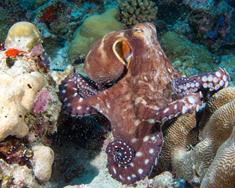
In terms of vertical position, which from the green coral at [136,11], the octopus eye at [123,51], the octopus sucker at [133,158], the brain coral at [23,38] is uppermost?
the octopus eye at [123,51]

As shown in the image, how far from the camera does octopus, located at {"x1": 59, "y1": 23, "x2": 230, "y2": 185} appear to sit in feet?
13.0

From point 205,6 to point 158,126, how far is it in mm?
4745

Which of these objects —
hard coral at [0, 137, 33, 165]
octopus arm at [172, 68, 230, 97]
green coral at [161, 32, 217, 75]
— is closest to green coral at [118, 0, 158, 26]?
green coral at [161, 32, 217, 75]

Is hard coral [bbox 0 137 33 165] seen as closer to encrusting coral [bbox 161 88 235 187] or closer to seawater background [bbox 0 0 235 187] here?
encrusting coral [bbox 161 88 235 187]

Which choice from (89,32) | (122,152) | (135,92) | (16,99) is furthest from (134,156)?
(89,32)

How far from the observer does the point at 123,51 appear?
13.5 feet

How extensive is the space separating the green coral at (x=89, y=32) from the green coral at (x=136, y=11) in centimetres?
31

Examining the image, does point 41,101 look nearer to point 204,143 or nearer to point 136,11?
point 204,143

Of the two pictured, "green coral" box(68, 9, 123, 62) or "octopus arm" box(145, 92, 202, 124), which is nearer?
"octopus arm" box(145, 92, 202, 124)

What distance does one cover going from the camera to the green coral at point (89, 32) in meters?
7.70

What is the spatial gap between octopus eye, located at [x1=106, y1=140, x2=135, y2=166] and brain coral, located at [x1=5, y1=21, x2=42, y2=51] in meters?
1.78

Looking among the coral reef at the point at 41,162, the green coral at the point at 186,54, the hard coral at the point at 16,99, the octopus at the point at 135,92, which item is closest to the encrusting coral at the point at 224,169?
the octopus at the point at 135,92

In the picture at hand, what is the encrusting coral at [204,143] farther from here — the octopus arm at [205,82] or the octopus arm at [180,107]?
the octopus arm at [180,107]

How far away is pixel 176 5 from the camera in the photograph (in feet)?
27.7
